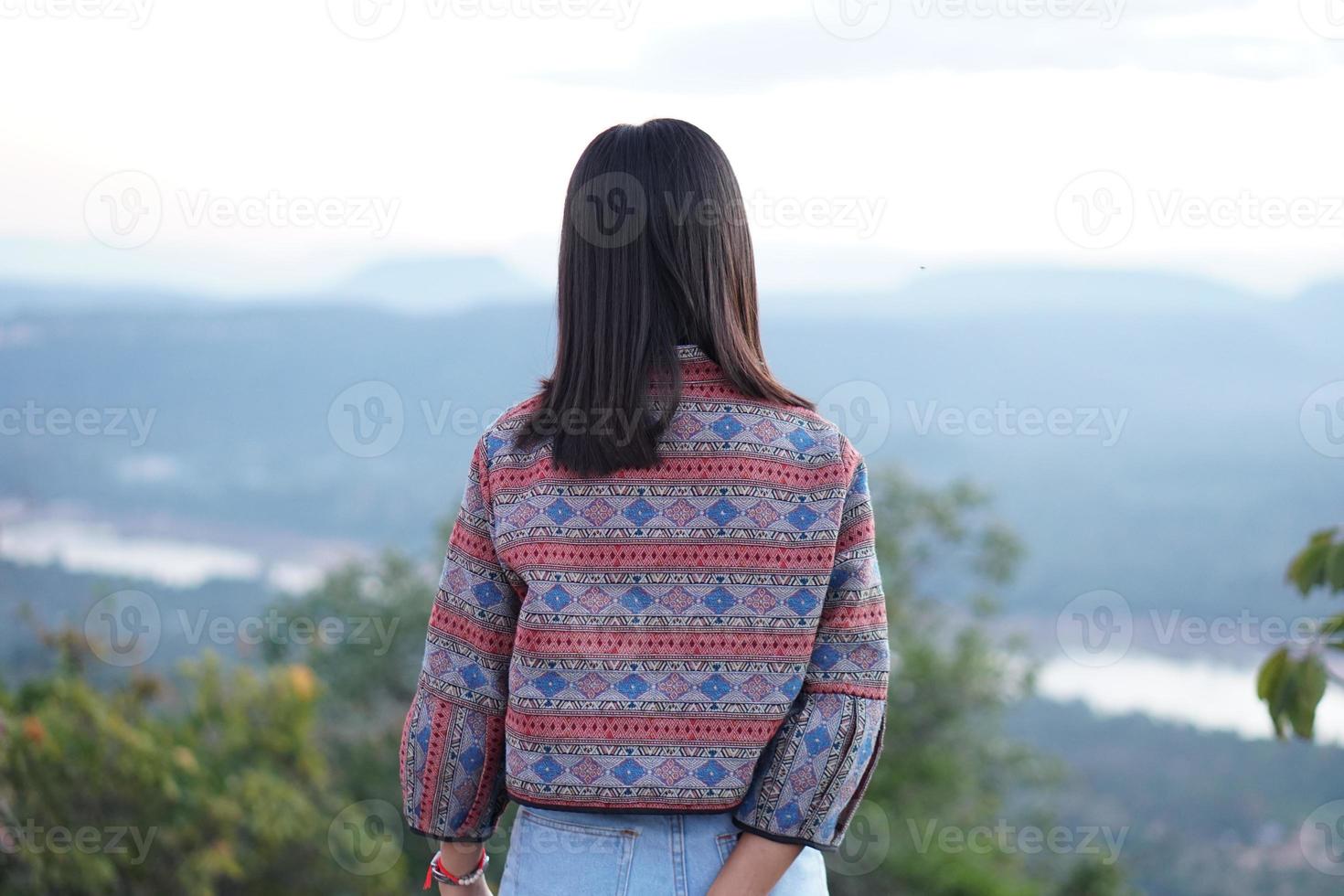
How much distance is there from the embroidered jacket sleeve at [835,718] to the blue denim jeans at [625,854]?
0.04 m

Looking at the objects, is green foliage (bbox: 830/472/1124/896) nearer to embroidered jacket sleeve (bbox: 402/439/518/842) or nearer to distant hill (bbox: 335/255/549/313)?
distant hill (bbox: 335/255/549/313)

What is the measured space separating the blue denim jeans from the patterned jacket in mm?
28

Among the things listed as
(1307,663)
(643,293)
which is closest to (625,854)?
(643,293)

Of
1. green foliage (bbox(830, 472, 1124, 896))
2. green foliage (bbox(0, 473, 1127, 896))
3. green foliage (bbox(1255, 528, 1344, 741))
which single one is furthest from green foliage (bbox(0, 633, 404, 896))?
green foliage (bbox(1255, 528, 1344, 741))

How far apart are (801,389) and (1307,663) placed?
142 cm

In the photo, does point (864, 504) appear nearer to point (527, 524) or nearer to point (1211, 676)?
point (527, 524)

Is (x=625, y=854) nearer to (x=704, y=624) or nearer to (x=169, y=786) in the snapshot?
(x=704, y=624)

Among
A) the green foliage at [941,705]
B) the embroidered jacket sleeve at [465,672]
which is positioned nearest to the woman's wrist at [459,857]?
the embroidered jacket sleeve at [465,672]

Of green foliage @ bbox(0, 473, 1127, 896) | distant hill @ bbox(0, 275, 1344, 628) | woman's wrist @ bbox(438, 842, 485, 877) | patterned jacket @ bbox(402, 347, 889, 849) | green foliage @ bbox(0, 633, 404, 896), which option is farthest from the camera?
distant hill @ bbox(0, 275, 1344, 628)

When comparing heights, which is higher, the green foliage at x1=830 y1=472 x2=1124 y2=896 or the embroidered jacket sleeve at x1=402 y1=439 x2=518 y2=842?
the embroidered jacket sleeve at x1=402 y1=439 x2=518 y2=842

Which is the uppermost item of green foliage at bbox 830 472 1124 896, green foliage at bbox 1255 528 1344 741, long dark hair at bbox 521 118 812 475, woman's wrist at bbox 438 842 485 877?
long dark hair at bbox 521 118 812 475

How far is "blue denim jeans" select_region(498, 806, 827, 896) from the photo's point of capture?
1032 millimetres

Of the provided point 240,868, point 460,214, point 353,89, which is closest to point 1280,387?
point 460,214

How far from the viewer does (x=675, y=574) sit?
1.02 metres
